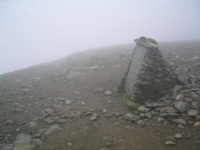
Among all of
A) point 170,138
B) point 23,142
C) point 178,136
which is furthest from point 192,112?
point 23,142

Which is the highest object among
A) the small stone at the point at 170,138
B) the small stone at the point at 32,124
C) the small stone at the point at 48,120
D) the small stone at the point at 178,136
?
the small stone at the point at 32,124

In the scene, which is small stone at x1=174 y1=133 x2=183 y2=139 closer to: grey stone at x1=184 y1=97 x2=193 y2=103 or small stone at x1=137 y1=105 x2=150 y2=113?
small stone at x1=137 y1=105 x2=150 y2=113

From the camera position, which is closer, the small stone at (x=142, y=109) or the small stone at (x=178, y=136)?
the small stone at (x=178, y=136)

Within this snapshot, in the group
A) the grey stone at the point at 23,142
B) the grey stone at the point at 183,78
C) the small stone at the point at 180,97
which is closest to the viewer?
the grey stone at the point at 23,142

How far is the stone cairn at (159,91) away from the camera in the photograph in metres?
5.40

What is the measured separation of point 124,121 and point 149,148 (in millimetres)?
1615

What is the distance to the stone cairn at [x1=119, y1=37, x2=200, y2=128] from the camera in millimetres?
5404

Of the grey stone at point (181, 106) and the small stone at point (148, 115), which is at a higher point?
the grey stone at point (181, 106)

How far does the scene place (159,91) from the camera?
6.47 m

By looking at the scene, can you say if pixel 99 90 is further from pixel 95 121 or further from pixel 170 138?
pixel 170 138

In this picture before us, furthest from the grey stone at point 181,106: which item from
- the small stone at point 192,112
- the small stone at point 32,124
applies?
the small stone at point 32,124

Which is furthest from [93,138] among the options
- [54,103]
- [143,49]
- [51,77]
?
[51,77]

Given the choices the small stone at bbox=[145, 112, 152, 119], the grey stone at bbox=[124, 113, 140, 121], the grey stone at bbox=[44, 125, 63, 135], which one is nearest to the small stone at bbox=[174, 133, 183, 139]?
the small stone at bbox=[145, 112, 152, 119]

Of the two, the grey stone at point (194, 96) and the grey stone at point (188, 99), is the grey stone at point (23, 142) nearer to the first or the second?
the grey stone at point (188, 99)
